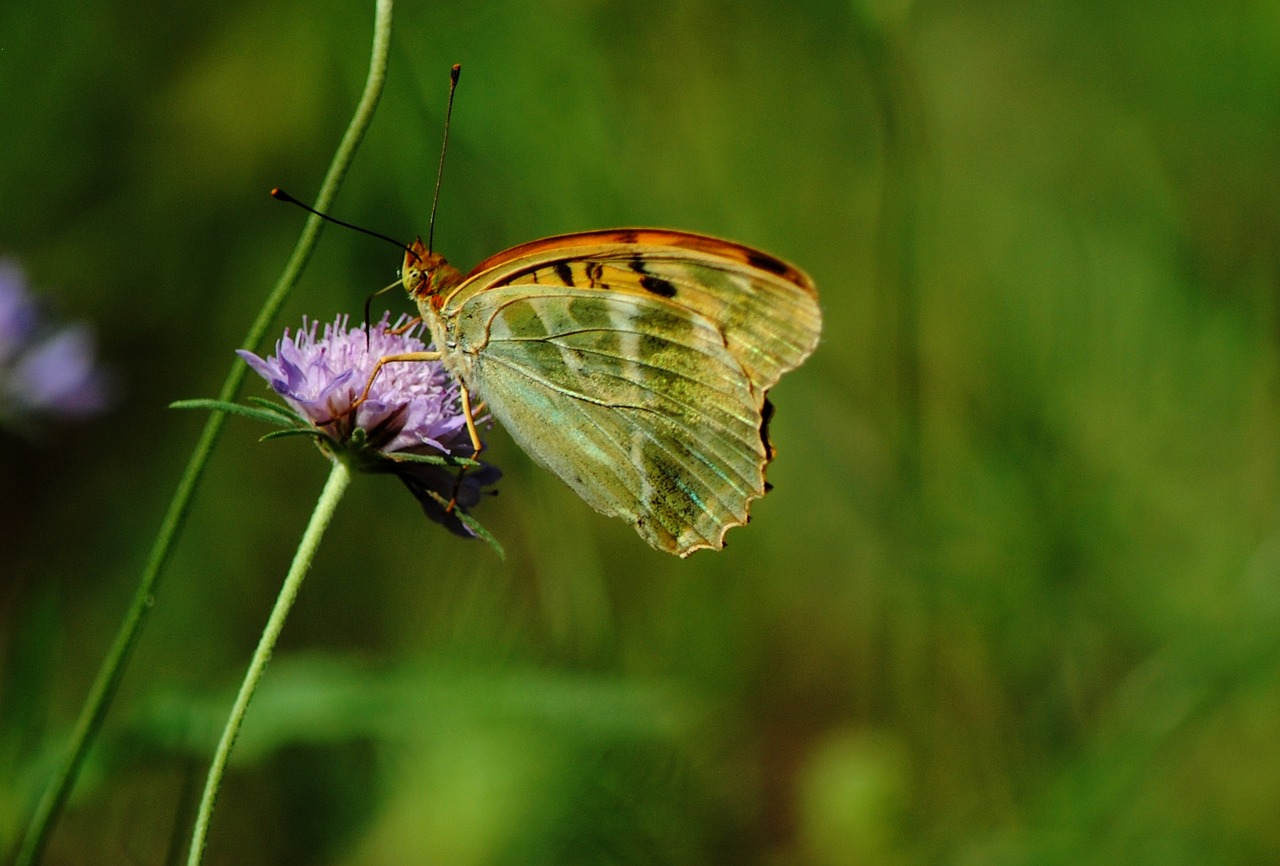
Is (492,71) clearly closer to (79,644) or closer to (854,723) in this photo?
(79,644)

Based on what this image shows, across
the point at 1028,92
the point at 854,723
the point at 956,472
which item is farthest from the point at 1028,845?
the point at 1028,92

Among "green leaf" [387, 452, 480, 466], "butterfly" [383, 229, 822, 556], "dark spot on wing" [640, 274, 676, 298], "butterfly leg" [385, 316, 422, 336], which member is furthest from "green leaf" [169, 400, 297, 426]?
"dark spot on wing" [640, 274, 676, 298]

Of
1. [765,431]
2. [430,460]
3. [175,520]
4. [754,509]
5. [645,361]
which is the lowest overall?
[175,520]

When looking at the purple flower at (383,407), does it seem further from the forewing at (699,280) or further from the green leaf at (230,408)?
the forewing at (699,280)

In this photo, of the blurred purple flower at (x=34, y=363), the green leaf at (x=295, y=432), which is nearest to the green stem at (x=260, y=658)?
the green leaf at (x=295, y=432)

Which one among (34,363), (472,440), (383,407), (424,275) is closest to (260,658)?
(383,407)

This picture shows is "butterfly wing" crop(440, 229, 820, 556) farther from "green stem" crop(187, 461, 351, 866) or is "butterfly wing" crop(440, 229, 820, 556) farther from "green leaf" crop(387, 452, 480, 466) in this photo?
"green stem" crop(187, 461, 351, 866)

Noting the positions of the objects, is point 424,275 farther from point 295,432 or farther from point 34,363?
point 34,363
